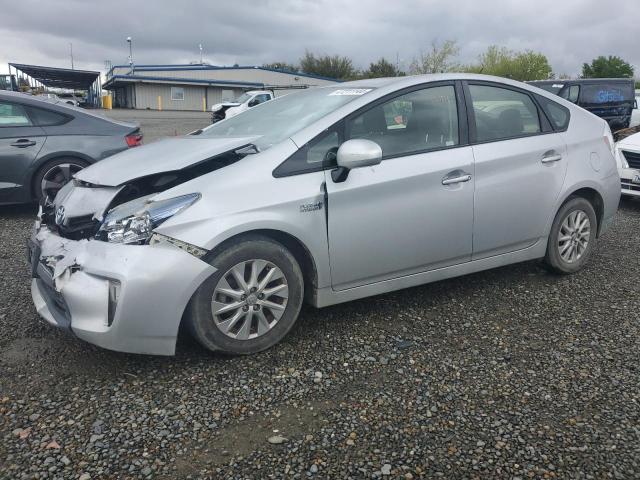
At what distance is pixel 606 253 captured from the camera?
5.55m

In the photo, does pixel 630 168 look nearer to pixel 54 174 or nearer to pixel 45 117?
pixel 54 174

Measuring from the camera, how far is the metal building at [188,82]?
52.1m

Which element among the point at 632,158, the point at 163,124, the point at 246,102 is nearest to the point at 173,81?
the point at 163,124

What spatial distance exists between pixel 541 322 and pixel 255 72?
58.0 m

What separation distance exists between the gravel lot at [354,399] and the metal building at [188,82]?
157 feet

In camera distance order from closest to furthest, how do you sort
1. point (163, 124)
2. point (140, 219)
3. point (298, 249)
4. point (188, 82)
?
point (140, 219) < point (298, 249) < point (163, 124) < point (188, 82)

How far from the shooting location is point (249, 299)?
10.6 ft

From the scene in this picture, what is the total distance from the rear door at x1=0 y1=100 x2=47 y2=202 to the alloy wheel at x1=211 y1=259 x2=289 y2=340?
4588 mm

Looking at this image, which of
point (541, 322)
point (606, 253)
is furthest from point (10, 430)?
point (606, 253)

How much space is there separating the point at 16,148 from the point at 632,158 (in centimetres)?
813

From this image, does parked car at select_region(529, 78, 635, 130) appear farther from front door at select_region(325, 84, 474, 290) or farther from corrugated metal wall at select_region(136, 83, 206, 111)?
corrugated metal wall at select_region(136, 83, 206, 111)

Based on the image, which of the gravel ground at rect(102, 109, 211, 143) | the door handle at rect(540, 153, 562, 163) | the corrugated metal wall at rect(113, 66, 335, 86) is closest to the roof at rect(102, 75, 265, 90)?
the corrugated metal wall at rect(113, 66, 335, 86)

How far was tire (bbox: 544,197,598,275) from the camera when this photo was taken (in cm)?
457

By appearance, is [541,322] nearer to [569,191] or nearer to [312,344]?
[569,191]
